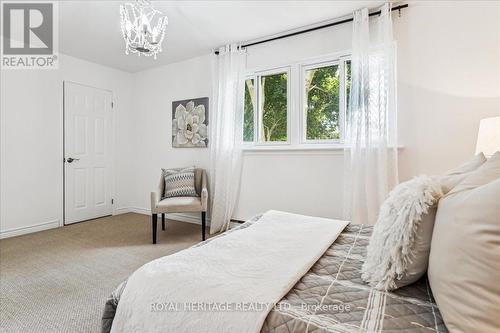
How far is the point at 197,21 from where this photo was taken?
2932 mm

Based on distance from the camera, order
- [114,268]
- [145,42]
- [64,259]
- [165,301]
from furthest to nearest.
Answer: [64,259], [114,268], [145,42], [165,301]

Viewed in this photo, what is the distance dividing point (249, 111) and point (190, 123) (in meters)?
0.99

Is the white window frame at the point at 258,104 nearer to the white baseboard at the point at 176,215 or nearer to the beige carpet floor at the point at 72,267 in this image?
the white baseboard at the point at 176,215

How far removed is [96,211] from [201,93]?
8.26 feet

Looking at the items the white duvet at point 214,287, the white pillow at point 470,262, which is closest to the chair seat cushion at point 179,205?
the white duvet at point 214,287

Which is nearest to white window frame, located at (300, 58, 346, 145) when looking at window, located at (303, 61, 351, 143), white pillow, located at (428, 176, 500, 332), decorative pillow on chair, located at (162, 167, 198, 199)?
window, located at (303, 61, 351, 143)

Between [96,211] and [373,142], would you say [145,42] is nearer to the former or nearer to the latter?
[373,142]

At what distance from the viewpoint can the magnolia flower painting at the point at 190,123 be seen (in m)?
3.91

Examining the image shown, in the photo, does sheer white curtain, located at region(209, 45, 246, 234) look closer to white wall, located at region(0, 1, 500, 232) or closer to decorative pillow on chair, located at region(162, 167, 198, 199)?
white wall, located at region(0, 1, 500, 232)

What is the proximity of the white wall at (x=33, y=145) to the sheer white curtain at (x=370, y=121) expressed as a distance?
3.86 metres

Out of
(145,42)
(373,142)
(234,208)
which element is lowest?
(234,208)

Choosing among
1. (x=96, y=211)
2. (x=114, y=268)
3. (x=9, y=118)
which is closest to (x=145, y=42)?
(x=114, y=268)

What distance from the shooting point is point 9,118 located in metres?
3.31

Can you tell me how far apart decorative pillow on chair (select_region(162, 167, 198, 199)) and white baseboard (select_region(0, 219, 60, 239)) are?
1.66m
